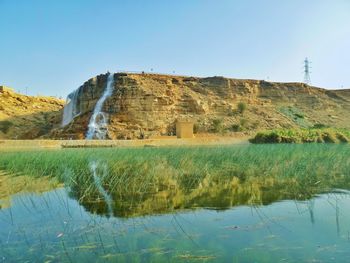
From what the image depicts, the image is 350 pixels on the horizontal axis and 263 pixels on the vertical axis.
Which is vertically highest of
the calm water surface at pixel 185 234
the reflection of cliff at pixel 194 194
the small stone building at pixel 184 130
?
the small stone building at pixel 184 130

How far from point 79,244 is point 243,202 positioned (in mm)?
3232

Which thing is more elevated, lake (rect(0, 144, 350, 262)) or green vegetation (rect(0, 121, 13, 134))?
green vegetation (rect(0, 121, 13, 134))

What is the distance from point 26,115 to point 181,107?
96.7 ft

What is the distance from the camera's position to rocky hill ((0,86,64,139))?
57.0 m

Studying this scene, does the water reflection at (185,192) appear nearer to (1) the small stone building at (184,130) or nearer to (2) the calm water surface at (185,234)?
(2) the calm water surface at (185,234)

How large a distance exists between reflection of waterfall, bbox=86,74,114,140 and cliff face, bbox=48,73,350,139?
63cm

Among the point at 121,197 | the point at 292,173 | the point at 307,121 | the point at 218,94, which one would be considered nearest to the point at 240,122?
the point at 218,94

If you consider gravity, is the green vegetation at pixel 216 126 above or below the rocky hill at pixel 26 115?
below

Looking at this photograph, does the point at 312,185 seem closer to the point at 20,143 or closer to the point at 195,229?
the point at 195,229

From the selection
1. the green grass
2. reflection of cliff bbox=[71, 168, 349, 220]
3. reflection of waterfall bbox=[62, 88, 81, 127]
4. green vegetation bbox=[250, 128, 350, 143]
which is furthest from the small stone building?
reflection of cliff bbox=[71, 168, 349, 220]

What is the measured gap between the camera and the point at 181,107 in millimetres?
52219

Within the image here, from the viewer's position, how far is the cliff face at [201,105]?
1893 inches

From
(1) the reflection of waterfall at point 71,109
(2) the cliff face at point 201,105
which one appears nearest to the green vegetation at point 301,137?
(2) the cliff face at point 201,105

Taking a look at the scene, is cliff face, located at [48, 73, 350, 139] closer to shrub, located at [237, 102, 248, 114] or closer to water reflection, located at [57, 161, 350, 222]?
shrub, located at [237, 102, 248, 114]
